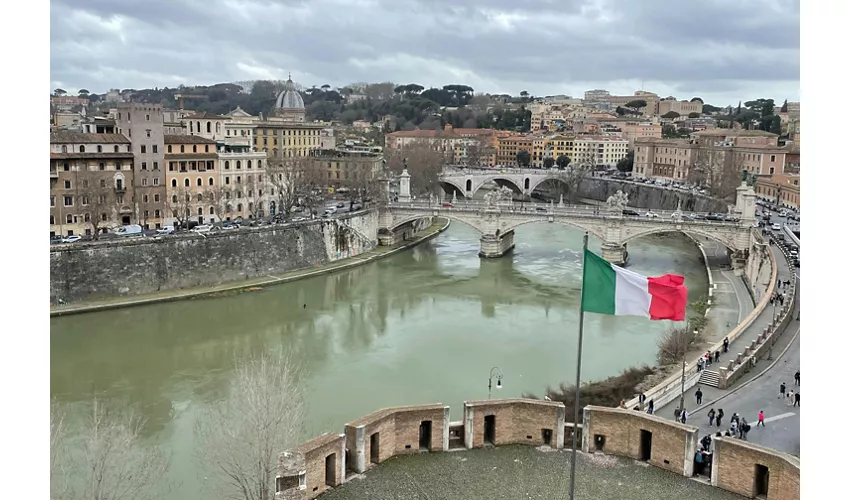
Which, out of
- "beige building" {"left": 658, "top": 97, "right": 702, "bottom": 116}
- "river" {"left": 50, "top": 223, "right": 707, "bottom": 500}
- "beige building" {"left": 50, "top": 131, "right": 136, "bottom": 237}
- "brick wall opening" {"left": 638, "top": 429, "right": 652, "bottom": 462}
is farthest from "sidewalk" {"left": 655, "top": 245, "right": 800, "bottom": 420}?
"beige building" {"left": 658, "top": 97, "right": 702, "bottom": 116}

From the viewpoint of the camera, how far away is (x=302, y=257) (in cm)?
2238

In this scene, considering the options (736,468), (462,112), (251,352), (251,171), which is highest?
(462,112)

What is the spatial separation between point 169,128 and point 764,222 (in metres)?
21.4

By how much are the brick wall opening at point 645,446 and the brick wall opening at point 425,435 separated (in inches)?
83.3

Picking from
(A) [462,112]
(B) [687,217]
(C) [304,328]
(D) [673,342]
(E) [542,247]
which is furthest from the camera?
(A) [462,112]

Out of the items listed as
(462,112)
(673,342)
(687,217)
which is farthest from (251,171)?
(462,112)

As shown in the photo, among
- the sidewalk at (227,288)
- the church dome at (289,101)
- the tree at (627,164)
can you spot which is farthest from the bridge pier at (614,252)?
the church dome at (289,101)

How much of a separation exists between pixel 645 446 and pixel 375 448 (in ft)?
8.86

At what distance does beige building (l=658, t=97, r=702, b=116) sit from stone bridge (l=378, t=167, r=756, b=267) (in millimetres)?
65637

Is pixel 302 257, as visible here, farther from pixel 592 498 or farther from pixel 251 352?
pixel 592 498

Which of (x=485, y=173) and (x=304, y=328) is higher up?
(x=485, y=173)

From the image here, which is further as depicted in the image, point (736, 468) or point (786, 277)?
point (786, 277)

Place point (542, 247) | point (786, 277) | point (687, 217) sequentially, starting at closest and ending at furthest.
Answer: point (786, 277) < point (687, 217) < point (542, 247)

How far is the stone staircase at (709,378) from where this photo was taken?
445 inches
